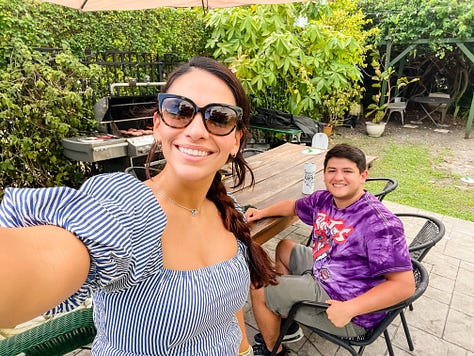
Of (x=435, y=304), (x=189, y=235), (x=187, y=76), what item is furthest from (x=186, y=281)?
(x=435, y=304)

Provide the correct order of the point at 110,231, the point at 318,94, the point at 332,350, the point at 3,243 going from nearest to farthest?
the point at 3,243
the point at 110,231
the point at 332,350
the point at 318,94

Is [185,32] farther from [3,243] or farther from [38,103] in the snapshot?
[3,243]

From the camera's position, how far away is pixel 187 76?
3.25 feet

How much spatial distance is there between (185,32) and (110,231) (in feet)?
19.6

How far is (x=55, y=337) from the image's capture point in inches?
49.3

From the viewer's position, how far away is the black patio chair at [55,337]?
117 centimetres

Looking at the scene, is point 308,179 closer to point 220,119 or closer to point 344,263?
point 344,263

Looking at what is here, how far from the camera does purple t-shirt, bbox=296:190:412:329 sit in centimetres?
150

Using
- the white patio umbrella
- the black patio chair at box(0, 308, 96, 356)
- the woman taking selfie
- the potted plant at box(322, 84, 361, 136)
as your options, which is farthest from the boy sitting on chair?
the potted plant at box(322, 84, 361, 136)

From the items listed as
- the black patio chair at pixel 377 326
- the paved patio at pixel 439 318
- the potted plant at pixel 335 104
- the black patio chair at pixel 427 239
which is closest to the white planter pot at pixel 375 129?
the potted plant at pixel 335 104

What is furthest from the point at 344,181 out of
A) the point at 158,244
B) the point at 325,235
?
the point at 158,244

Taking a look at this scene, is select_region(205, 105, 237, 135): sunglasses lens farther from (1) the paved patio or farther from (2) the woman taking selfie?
(1) the paved patio

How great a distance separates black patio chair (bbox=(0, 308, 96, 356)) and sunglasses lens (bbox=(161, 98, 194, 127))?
100 centimetres

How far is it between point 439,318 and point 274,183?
1.71 meters
